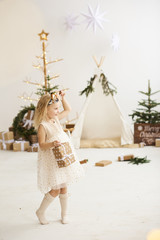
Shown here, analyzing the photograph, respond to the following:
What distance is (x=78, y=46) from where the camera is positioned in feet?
17.1

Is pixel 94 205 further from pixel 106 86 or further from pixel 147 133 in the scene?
pixel 106 86

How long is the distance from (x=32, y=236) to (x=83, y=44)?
4176 mm

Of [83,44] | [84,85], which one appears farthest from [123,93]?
[83,44]

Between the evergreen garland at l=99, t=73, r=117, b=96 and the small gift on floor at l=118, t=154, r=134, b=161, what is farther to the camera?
the evergreen garland at l=99, t=73, r=117, b=96

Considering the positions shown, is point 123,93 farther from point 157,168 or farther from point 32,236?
point 32,236

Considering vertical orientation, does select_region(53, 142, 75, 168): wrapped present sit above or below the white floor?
above

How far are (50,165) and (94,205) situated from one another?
0.54m

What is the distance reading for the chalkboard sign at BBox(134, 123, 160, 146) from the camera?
13.6 feet

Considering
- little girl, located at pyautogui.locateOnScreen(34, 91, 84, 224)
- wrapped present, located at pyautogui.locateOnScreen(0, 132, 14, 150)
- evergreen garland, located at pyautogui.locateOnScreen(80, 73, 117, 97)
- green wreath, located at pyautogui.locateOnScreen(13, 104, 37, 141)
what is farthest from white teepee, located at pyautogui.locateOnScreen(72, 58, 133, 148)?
little girl, located at pyautogui.locateOnScreen(34, 91, 84, 224)

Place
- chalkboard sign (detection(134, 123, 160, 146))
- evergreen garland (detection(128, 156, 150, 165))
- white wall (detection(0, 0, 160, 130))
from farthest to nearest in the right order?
white wall (detection(0, 0, 160, 130)), chalkboard sign (detection(134, 123, 160, 146)), evergreen garland (detection(128, 156, 150, 165))

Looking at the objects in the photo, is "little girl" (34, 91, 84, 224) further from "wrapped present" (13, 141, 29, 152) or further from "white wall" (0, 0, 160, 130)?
"white wall" (0, 0, 160, 130)

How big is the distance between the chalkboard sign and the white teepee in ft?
0.38

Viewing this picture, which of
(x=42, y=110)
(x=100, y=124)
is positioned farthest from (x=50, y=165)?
(x=100, y=124)

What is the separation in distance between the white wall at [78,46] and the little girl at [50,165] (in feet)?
11.7
